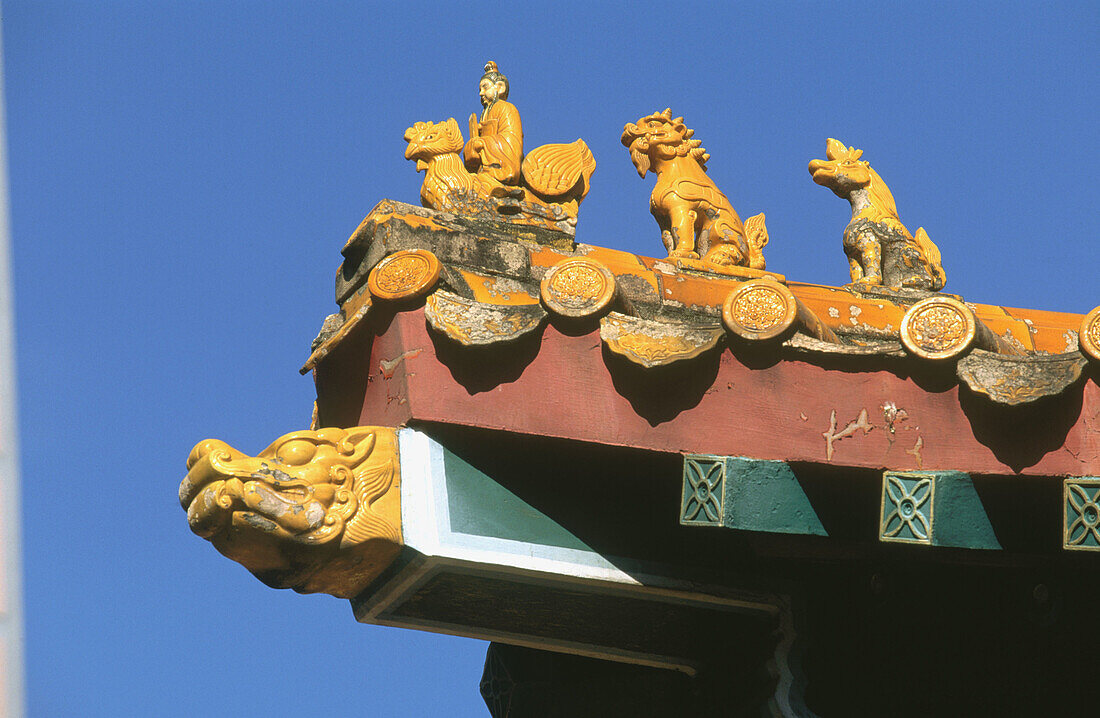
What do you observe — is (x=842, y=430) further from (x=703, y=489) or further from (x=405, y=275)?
(x=405, y=275)

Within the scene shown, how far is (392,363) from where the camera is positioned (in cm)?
475

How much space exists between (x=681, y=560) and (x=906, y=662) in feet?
2.60

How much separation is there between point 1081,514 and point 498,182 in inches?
87.7

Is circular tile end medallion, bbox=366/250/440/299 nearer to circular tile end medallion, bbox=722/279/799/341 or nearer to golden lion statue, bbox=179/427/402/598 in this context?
golden lion statue, bbox=179/427/402/598

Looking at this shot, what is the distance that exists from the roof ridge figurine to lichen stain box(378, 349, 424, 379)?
0.72m

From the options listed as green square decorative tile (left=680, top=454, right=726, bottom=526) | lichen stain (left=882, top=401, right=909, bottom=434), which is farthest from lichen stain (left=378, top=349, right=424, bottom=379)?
lichen stain (left=882, top=401, right=909, bottom=434)

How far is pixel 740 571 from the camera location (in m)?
5.26

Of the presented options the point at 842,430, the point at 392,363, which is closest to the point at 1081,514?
the point at 842,430

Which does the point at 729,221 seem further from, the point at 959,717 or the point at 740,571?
Answer: the point at 959,717

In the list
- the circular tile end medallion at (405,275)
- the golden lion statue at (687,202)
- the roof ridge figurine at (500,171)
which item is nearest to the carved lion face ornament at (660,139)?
the golden lion statue at (687,202)

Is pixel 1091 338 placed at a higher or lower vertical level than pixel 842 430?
higher

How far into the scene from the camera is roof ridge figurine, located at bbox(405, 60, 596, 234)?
17.7 feet

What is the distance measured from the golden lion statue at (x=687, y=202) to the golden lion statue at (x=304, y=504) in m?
1.45

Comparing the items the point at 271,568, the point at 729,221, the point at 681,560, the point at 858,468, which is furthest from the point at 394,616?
the point at 729,221
